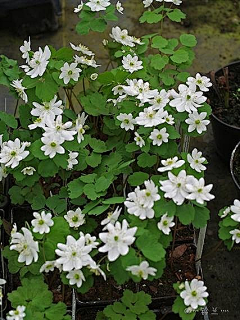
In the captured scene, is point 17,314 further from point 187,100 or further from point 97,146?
point 187,100

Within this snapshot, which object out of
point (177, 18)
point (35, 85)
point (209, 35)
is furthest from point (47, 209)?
point (209, 35)

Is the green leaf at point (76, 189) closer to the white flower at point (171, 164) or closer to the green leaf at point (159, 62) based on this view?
the white flower at point (171, 164)

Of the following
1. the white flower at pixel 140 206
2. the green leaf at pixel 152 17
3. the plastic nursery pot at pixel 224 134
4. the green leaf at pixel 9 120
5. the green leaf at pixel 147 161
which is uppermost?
the green leaf at pixel 152 17

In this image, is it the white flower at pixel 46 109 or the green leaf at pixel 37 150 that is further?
the white flower at pixel 46 109

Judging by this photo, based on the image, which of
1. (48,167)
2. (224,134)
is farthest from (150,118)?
(224,134)

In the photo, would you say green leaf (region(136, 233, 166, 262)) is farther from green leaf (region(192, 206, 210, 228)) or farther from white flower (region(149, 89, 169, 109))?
white flower (region(149, 89, 169, 109))

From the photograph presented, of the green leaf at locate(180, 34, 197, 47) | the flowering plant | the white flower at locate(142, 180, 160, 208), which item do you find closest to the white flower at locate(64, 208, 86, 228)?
the flowering plant

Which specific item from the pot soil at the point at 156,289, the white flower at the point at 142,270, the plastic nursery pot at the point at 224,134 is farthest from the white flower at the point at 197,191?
the plastic nursery pot at the point at 224,134
